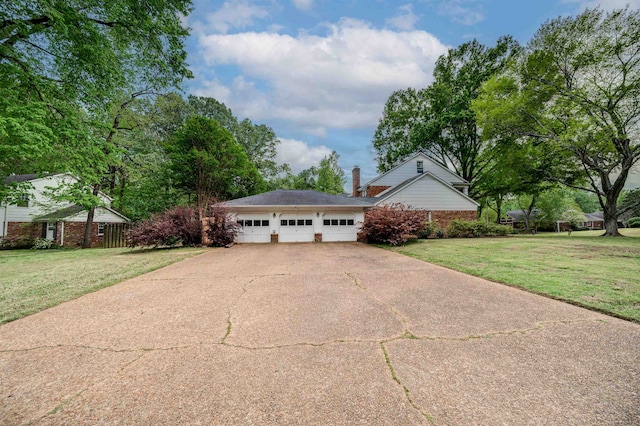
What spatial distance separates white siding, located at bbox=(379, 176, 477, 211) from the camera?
1728 cm

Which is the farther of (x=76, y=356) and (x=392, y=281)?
(x=392, y=281)

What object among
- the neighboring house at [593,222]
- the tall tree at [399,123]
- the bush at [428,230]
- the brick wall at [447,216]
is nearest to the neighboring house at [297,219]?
the bush at [428,230]

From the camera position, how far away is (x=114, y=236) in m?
15.9

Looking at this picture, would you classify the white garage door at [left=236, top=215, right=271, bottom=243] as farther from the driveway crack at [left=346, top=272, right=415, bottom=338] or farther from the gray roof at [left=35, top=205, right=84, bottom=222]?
the gray roof at [left=35, top=205, right=84, bottom=222]

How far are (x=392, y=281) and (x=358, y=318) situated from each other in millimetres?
2287

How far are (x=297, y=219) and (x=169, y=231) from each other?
6801 mm

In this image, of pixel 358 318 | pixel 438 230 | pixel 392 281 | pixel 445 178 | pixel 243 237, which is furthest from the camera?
pixel 445 178

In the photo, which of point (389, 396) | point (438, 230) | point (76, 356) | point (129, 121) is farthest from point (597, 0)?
point (129, 121)

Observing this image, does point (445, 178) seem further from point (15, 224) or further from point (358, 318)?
point (15, 224)

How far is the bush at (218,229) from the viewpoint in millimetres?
13055

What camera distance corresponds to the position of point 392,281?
5395 millimetres

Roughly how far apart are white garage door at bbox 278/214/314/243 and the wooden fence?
33.3 ft

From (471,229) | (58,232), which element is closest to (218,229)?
(58,232)

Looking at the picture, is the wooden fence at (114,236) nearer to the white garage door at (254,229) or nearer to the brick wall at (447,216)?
the white garage door at (254,229)
